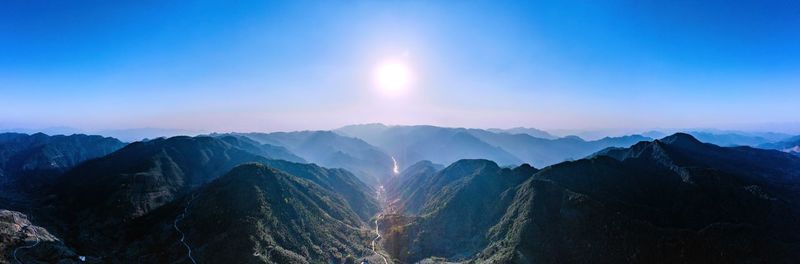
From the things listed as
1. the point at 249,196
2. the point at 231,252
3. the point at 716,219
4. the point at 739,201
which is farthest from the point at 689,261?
the point at 249,196

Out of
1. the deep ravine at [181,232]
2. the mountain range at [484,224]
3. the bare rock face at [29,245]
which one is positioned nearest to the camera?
the mountain range at [484,224]

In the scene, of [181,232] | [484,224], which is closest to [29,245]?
[181,232]

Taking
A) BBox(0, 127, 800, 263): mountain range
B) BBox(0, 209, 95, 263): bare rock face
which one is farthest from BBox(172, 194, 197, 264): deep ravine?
BBox(0, 209, 95, 263): bare rock face

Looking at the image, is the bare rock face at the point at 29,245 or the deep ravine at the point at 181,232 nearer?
the bare rock face at the point at 29,245

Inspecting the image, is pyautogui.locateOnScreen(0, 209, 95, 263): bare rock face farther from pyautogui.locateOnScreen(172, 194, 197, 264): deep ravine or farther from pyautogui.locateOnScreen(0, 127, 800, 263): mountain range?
pyautogui.locateOnScreen(172, 194, 197, 264): deep ravine

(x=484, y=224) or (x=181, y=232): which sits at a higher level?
(x=181, y=232)

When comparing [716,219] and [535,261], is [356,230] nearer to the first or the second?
[535,261]

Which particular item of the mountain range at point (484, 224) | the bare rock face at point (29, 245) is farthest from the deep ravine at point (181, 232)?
the bare rock face at point (29, 245)

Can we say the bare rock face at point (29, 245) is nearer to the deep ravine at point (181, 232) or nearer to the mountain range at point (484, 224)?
the mountain range at point (484, 224)

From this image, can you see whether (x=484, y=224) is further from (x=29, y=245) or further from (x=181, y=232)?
(x=29, y=245)
